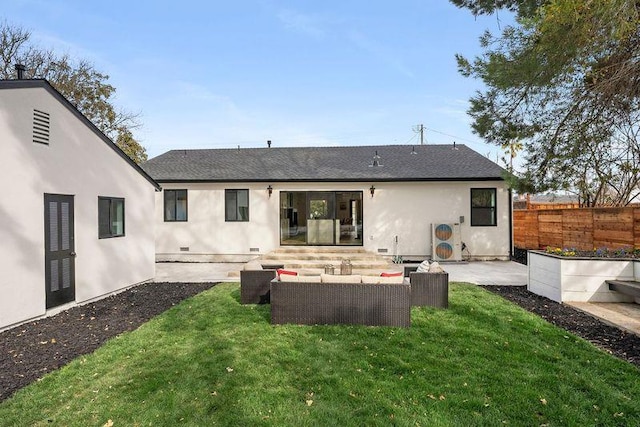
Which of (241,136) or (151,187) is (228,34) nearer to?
(151,187)

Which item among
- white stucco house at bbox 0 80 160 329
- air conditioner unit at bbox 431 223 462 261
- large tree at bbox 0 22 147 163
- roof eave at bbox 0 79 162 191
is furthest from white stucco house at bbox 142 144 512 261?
large tree at bbox 0 22 147 163

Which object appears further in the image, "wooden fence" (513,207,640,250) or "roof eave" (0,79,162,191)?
"wooden fence" (513,207,640,250)

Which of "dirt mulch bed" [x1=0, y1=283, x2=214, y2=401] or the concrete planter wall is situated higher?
the concrete planter wall

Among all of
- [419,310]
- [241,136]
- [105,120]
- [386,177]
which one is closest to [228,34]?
[386,177]

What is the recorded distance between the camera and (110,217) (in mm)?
8078

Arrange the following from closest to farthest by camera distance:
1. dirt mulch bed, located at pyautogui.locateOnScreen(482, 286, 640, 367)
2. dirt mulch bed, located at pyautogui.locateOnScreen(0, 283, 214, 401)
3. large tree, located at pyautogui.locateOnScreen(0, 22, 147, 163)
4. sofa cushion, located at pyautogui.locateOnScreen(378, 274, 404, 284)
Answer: dirt mulch bed, located at pyautogui.locateOnScreen(0, 283, 214, 401) < dirt mulch bed, located at pyautogui.locateOnScreen(482, 286, 640, 367) < sofa cushion, located at pyautogui.locateOnScreen(378, 274, 404, 284) < large tree, located at pyautogui.locateOnScreen(0, 22, 147, 163)

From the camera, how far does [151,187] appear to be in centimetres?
973

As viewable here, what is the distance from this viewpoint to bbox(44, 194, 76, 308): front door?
20.2 ft

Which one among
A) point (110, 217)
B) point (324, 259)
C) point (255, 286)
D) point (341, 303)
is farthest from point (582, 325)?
point (110, 217)

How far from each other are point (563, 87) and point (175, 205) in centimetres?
1305

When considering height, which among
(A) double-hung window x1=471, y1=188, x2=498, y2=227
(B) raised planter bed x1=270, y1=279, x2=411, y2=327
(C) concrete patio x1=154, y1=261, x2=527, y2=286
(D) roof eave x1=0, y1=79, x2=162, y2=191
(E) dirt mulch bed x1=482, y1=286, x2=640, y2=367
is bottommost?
(E) dirt mulch bed x1=482, y1=286, x2=640, y2=367

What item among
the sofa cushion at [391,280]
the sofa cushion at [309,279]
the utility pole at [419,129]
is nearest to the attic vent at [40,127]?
the sofa cushion at [309,279]

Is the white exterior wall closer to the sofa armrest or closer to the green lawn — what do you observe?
the sofa armrest

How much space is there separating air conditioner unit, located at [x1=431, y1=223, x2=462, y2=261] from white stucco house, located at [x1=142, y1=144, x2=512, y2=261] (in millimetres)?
37
